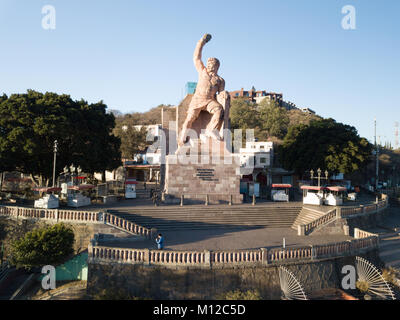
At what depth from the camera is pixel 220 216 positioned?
65.4 ft

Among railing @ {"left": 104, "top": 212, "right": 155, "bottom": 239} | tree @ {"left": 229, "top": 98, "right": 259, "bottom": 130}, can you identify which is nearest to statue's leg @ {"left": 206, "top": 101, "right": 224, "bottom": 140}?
railing @ {"left": 104, "top": 212, "right": 155, "bottom": 239}

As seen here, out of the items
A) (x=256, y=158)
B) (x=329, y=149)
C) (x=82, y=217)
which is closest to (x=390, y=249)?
(x=329, y=149)

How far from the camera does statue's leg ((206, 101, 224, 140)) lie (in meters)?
25.0

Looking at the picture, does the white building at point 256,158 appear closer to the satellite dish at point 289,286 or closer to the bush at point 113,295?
the satellite dish at point 289,286

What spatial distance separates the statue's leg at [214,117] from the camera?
2495cm

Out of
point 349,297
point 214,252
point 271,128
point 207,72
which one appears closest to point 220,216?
point 214,252

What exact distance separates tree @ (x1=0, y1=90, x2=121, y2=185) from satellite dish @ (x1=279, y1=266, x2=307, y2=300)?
62.8 ft

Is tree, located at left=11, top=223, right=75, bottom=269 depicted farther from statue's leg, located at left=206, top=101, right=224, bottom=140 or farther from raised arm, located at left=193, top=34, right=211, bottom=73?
raised arm, located at left=193, top=34, right=211, bottom=73

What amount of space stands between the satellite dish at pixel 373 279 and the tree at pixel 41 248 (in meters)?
13.6

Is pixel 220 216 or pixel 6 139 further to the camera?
pixel 6 139

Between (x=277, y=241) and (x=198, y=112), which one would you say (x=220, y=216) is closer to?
(x=277, y=241)

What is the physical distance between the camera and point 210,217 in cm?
1973

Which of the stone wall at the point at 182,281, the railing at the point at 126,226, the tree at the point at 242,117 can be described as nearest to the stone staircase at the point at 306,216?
the stone wall at the point at 182,281
